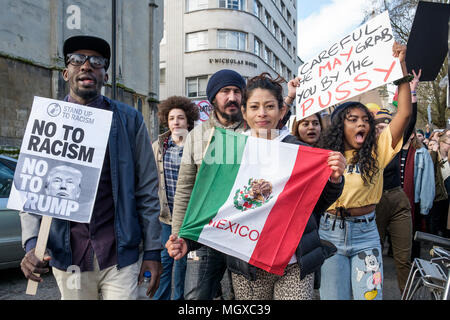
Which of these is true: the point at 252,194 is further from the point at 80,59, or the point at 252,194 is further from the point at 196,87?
the point at 196,87

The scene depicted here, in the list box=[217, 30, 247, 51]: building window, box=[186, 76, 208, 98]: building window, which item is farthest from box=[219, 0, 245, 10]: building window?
box=[186, 76, 208, 98]: building window

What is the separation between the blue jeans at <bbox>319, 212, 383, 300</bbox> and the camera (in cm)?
262

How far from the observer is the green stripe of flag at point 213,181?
2.35 metres

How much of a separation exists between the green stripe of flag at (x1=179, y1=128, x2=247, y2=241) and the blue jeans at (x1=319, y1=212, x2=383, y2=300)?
95cm

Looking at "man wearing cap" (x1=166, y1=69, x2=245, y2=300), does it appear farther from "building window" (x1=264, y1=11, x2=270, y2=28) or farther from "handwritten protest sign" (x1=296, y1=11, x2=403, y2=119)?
"building window" (x1=264, y1=11, x2=270, y2=28)

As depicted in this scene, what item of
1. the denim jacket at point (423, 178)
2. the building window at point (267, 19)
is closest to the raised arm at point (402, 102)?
the denim jacket at point (423, 178)

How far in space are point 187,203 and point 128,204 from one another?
538mm

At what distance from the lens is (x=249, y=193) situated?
2.33 metres

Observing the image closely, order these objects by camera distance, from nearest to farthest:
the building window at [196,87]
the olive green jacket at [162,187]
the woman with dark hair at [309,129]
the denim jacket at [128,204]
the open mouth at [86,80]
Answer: the denim jacket at [128,204]
the open mouth at [86,80]
the olive green jacket at [162,187]
the woman with dark hair at [309,129]
the building window at [196,87]

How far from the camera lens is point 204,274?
8.64 feet

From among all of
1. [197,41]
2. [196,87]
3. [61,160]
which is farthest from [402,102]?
[197,41]

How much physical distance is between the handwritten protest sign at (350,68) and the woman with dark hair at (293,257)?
0.59m

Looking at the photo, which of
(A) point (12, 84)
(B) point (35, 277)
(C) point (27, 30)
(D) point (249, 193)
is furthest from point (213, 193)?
(C) point (27, 30)

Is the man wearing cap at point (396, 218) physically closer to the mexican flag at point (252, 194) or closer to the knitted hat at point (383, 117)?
the knitted hat at point (383, 117)
